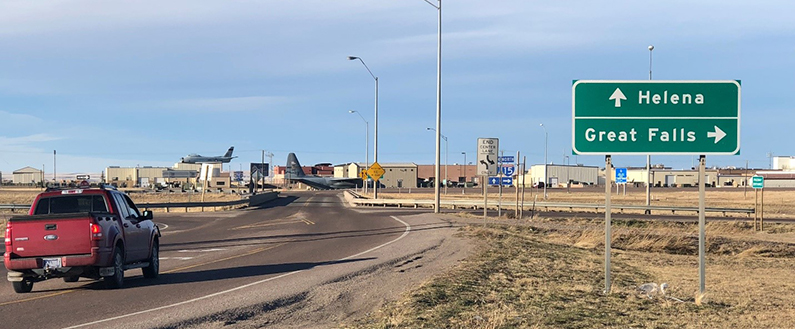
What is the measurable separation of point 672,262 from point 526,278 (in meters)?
7.09

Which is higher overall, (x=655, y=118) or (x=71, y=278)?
(x=655, y=118)

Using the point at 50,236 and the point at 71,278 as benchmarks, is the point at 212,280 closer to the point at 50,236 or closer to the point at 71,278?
the point at 71,278

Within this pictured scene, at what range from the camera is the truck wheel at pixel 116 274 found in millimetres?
13156

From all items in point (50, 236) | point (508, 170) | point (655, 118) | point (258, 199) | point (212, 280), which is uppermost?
point (655, 118)

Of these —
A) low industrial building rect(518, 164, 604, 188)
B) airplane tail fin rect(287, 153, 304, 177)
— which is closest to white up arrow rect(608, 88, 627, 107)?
low industrial building rect(518, 164, 604, 188)

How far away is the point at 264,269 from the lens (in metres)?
16.2

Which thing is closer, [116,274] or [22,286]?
[22,286]

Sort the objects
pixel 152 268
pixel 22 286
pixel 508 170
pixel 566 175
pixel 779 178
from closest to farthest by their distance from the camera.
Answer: pixel 22 286 < pixel 152 268 < pixel 508 170 < pixel 779 178 < pixel 566 175

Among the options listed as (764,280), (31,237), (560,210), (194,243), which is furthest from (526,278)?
(560,210)

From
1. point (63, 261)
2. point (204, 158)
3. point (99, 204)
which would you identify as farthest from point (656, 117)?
point (204, 158)

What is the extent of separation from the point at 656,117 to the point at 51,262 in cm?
1023

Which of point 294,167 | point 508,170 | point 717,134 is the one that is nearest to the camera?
point 717,134

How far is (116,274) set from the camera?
43.3 feet

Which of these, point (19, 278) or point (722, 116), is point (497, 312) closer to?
point (722, 116)
